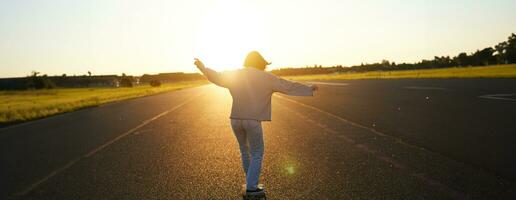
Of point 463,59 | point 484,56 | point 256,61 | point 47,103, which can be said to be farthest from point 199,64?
point 463,59

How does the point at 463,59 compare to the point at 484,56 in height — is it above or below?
below

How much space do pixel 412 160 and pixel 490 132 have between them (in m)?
4.21

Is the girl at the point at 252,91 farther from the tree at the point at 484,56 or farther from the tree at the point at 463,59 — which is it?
the tree at the point at 463,59

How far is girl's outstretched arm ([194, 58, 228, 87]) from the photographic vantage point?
5.57 meters

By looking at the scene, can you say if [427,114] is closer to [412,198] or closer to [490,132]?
[490,132]

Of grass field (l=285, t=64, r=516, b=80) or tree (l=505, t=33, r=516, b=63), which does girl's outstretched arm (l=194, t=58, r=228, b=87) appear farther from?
tree (l=505, t=33, r=516, b=63)

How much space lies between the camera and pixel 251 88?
548cm

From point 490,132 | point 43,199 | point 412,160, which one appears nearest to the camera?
point 43,199

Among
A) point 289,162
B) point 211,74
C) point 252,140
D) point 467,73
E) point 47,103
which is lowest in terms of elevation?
point 47,103

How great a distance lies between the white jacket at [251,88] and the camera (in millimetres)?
5477

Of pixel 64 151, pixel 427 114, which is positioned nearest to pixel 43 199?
pixel 64 151

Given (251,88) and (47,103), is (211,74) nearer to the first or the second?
(251,88)

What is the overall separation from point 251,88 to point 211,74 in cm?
48

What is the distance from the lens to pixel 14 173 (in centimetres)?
822
